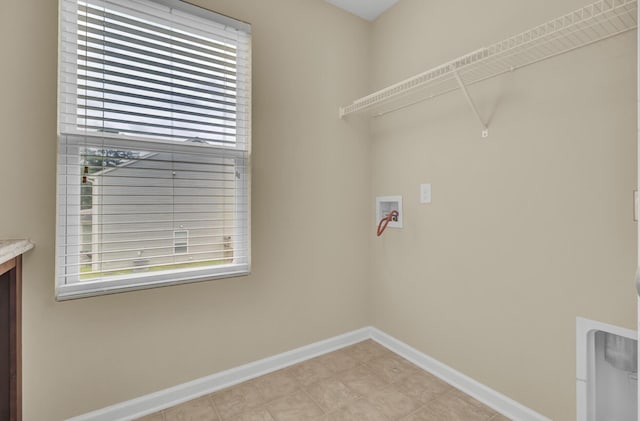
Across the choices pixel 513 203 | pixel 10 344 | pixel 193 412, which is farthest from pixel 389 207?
pixel 10 344

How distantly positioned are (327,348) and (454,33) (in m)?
2.12

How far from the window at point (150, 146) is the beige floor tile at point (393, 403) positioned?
1.00 m

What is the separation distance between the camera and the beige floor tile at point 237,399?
1545 millimetres

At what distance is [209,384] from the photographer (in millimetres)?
1684

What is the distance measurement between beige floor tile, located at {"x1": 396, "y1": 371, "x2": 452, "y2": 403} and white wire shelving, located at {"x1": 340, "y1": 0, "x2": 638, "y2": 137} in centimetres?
140

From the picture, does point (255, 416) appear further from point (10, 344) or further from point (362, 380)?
point (10, 344)

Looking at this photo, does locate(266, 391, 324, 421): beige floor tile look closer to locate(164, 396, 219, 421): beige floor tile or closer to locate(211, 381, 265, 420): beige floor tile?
locate(211, 381, 265, 420): beige floor tile

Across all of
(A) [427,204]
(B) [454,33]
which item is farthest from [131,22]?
(A) [427,204]

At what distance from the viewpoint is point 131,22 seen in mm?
1460

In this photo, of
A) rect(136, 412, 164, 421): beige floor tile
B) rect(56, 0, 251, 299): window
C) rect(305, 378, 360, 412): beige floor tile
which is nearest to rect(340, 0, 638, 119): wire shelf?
rect(56, 0, 251, 299): window

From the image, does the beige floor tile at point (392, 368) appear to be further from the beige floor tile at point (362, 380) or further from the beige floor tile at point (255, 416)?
the beige floor tile at point (255, 416)

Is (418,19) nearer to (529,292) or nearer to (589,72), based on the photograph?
(589,72)

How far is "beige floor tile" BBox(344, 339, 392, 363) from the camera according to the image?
2.05 metres

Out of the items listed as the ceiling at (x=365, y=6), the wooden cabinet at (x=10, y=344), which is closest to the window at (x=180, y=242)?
the wooden cabinet at (x=10, y=344)
